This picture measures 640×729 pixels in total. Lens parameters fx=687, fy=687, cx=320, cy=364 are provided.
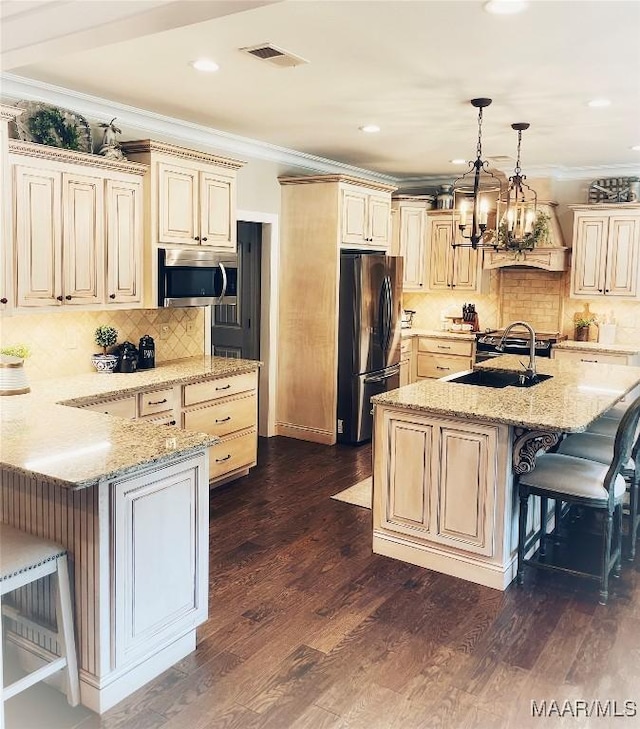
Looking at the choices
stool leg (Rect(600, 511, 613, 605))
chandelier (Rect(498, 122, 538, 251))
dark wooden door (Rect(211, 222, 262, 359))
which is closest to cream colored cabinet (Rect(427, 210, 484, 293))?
dark wooden door (Rect(211, 222, 262, 359))

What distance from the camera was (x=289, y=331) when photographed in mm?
6422

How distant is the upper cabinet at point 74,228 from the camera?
12.3ft

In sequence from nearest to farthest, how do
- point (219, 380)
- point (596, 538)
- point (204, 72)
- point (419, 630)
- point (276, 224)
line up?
1. point (419, 630)
2. point (204, 72)
3. point (596, 538)
4. point (219, 380)
5. point (276, 224)

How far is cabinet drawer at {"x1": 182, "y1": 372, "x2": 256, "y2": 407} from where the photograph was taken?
15.0ft

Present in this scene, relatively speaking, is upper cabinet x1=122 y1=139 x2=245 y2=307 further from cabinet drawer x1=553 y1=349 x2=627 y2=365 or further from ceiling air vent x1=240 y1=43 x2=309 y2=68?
cabinet drawer x1=553 y1=349 x2=627 y2=365

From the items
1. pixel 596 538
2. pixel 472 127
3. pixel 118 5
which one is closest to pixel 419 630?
pixel 596 538

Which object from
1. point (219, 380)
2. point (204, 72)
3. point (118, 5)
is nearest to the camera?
point (118, 5)

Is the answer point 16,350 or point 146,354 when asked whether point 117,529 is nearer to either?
point 16,350

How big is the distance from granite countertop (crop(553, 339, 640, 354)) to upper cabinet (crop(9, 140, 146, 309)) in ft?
14.0

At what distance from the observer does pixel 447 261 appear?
25.1ft

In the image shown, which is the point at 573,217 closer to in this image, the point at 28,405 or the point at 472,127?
the point at 472,127

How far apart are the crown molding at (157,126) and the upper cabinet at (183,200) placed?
30 centimetres

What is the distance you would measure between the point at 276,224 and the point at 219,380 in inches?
80.3

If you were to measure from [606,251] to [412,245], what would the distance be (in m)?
2.00
